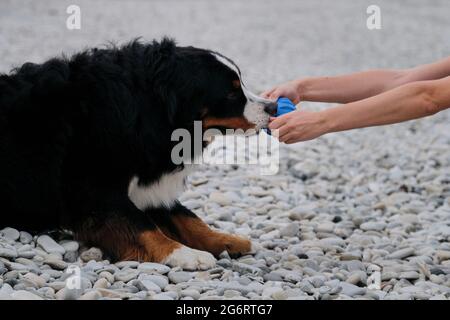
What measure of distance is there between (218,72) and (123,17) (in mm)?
11310

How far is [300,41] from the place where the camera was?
13.6 metres

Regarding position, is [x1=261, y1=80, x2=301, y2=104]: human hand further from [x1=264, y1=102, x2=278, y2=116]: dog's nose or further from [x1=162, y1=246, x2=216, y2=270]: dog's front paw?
[x1=162, y1=246, x2=216, y2=270]: dog's front paw

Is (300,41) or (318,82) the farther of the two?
(300,41)

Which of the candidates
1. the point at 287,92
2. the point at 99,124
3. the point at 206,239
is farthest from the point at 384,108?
the point at 99,124

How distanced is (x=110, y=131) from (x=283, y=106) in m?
0.96

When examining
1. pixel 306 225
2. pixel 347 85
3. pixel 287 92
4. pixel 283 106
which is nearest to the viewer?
pixel 283 106

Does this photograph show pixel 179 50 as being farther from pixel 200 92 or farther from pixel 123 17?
pixel 123 17

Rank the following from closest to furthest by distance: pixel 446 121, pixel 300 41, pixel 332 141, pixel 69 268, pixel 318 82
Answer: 1. pixel 69 268
2. pixel 318 82
3. pixel 332 141
4. pixel 446 121
5. pixel 300 41

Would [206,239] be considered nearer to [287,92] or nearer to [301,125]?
[301,125]

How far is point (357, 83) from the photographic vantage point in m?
4.25

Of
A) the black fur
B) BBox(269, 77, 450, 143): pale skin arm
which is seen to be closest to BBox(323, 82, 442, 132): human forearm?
BBox(269, 77, 450, 143): pale skin arm

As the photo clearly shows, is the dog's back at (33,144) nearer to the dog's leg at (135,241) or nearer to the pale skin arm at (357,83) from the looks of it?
the dog's leg at (135,241)
